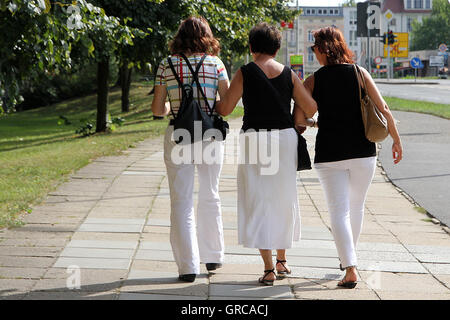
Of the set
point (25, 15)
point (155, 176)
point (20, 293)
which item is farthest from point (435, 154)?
point (20, 293)

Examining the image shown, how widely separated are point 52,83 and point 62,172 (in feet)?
131

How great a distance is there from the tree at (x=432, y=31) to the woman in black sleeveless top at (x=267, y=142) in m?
115

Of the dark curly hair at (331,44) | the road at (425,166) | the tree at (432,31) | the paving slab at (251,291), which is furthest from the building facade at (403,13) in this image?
the paving slab at (251,291)

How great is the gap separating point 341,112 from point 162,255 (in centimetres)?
182

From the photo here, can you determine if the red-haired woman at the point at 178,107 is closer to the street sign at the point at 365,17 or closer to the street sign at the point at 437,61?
the street sign at the point at 365,17

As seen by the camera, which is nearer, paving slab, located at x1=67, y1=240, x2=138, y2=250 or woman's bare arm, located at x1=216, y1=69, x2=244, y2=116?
woman's bare arm, located at x1=216, y1=69, x2=244, y2=116

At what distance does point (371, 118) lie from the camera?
495cm

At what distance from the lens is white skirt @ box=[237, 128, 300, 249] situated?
193 inches

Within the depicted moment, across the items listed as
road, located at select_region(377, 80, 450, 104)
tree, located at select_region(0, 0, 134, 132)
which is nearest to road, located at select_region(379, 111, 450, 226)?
tree, located at select_region(0, 0, 134, 132)

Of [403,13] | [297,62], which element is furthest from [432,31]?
[297,62]

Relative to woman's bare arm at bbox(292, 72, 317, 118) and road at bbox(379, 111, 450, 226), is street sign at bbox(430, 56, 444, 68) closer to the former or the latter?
road at bbox(379, 111, 450, 226)

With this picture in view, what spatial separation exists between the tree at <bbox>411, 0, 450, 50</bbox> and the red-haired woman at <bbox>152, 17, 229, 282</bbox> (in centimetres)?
11540

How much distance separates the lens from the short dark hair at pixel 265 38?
16.1 ft

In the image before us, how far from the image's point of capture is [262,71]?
16.0 feet
